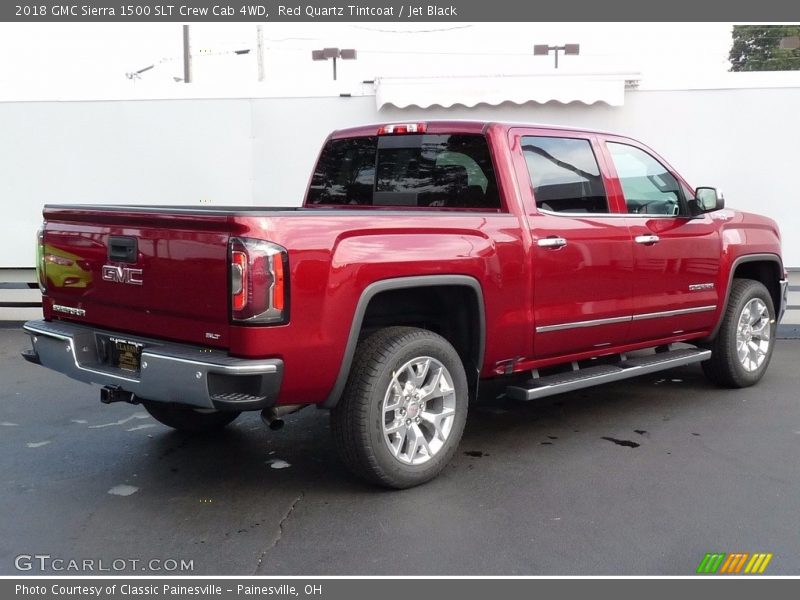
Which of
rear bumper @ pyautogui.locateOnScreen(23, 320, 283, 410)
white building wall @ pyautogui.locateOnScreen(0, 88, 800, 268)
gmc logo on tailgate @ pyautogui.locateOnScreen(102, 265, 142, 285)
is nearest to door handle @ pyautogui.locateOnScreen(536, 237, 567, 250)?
rear bumper @ pyautogui.locateOnScreen(23, 320, 283, 410)

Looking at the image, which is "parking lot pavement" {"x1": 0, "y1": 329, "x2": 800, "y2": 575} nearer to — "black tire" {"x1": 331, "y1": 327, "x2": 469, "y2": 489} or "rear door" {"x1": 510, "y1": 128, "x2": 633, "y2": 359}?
"black tire" {"x1": 331, "y1": 327, "x2": 469, "y2": 489}

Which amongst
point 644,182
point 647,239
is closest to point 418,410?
point 647,239

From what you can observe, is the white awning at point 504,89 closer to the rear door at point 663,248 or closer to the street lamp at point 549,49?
the rear door at point 663,248

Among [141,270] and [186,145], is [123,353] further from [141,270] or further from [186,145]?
[186,145]

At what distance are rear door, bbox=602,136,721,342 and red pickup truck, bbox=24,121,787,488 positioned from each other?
0.02m

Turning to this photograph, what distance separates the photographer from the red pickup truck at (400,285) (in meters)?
3.70

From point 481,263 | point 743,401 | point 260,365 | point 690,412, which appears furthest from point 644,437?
point 260,365

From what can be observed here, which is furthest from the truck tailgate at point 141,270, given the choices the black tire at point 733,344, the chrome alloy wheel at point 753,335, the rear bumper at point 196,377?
the chrome alloy wheel at point 753,335

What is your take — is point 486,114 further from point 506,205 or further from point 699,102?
point 506,205

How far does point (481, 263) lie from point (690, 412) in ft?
8.01

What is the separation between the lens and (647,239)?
18.0 feet

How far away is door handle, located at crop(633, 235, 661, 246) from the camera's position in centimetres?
541

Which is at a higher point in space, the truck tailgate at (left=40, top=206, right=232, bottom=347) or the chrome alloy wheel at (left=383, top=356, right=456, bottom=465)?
the truck tailgate at (left=40, top=206, right=232, bottom=347)

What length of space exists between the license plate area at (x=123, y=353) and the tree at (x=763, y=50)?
2124 centimetres
